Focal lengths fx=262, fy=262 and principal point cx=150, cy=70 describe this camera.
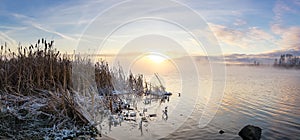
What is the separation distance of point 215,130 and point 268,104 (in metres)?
6.27

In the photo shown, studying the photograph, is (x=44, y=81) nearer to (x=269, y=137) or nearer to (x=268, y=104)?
(x=269, y=137)

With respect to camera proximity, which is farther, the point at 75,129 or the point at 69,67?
the point at 69,67

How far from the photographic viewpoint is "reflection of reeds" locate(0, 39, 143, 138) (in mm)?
7390

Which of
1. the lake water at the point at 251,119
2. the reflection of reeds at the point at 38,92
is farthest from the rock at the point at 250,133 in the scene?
the reflection of reeds at the point at 38,92

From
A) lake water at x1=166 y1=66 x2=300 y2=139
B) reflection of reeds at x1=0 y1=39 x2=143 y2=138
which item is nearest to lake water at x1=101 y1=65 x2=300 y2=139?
lake water at x1=166 y1=66 x2=300 y2=139

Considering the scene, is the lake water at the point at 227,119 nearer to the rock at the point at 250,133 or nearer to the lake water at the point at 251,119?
the lake water at the point at 251,119

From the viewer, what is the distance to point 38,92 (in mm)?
9562

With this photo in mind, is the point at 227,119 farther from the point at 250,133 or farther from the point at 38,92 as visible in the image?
the point at 38,92

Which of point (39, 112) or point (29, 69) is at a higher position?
point (29, 69)

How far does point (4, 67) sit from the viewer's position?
1052 cm

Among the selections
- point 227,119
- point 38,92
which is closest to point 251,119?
point 227,119

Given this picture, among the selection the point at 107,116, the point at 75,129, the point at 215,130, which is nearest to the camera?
the point at 75,129

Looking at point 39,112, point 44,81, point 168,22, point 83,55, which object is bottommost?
point 39,112

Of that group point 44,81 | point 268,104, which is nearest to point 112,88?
point 44,81
